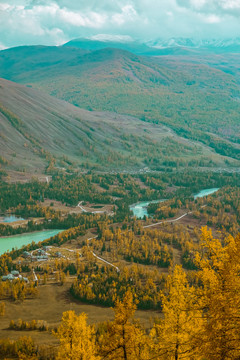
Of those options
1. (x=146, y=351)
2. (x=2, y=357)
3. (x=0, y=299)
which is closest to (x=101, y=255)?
(x=0, y=299)

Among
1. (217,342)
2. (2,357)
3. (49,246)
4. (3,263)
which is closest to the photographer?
(217,342)

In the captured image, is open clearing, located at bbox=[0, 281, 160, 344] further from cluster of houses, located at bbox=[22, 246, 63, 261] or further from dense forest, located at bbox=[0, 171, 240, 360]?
cluster of houses, located at bbox=[22, 246, 63, 261]

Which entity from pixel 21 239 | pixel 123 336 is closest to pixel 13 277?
pixel 21 239

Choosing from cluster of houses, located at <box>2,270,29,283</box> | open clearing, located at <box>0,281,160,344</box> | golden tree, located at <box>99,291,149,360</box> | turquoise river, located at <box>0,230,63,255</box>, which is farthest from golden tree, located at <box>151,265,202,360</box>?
turquoise river, located at <box>0,230,63,255</box>

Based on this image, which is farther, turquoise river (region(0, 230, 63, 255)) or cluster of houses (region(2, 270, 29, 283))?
turquoise river (region(0, 230, 63, 255))

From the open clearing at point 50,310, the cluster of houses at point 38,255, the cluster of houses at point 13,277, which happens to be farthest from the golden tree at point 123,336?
the cluster of houses at point 38,255

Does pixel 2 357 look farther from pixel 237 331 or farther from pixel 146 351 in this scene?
pixel 237 331

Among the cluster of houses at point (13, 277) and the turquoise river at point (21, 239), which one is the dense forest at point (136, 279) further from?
the turquoise river at point (21, 239)

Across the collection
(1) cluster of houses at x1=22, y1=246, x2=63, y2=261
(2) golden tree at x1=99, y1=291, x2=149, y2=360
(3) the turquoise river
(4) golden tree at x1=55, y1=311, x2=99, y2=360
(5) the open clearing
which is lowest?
(3) the turquoise river
